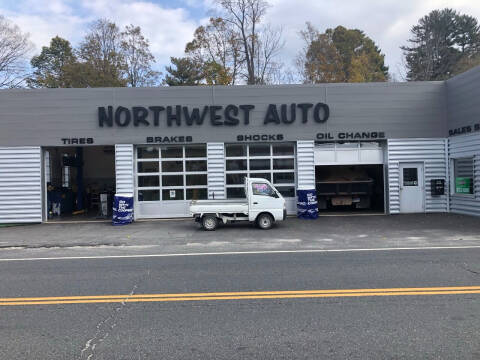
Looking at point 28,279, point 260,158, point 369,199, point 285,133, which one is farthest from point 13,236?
point 369,199

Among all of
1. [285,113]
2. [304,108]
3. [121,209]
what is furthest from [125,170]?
[304,108]

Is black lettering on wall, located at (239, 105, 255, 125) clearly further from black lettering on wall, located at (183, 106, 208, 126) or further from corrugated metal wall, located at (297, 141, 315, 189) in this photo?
corrugated metal wall, located at (297, 141, 315, 189)

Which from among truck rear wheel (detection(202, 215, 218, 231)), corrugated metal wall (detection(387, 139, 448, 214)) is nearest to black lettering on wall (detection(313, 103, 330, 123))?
corrugated metal wall (detection(387, 139, 448, 214))

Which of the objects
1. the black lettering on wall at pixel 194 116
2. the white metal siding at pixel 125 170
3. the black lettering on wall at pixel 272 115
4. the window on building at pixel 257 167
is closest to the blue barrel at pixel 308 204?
the window on building at pixel 257 167

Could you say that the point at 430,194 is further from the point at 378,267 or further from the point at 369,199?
the point at 378,267

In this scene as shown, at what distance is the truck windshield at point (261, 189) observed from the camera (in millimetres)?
13828

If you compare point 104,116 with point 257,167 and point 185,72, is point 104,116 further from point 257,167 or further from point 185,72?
point 185,72

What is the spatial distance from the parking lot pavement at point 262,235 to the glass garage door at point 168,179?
1310 millimetres

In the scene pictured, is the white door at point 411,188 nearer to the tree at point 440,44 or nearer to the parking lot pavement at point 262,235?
the parking lot pavement at point 262,235

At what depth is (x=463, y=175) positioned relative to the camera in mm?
16656

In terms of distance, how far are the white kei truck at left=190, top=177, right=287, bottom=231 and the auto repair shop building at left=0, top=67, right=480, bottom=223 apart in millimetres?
3606

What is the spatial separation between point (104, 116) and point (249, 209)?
8.03 metres

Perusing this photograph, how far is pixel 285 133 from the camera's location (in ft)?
57.5

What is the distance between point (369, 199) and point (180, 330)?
1601 cm
